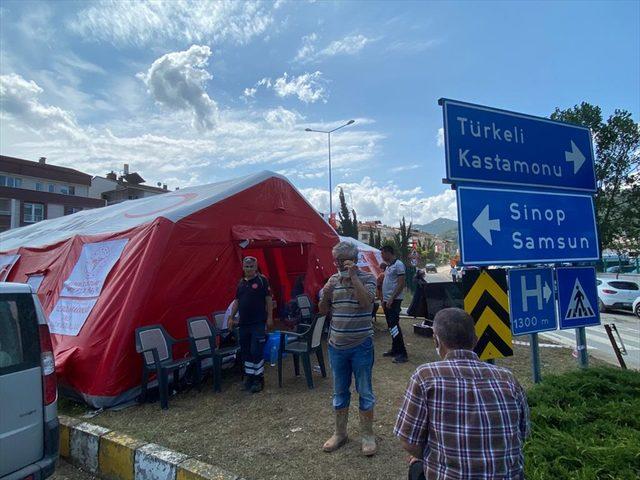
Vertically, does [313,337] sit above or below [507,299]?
below

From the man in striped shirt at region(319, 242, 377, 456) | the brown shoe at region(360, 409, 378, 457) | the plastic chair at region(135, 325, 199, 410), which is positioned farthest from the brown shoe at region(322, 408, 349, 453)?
the plastic chair at region(135, 325, 199, 410)

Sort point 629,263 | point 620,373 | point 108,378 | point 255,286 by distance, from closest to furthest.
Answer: point 620,373 → point 108,378 → point 255,286 → point 629,263

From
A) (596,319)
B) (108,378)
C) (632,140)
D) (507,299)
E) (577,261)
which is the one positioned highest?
(632,140)

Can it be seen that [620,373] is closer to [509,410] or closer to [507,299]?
[507,299]

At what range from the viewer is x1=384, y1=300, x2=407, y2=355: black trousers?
681cm

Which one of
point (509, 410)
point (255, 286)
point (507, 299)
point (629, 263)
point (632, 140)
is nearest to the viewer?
point (509, 410)

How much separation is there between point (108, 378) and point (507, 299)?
4.67 meters

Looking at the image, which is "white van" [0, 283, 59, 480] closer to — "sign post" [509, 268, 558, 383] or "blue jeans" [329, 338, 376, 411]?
"blue jeans" [329, 338, 376, 411]

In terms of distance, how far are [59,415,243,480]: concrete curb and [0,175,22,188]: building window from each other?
4641 centimetres

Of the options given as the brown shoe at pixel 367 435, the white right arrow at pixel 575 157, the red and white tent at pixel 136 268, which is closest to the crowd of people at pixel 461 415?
the brown shoe at pixel 367 435

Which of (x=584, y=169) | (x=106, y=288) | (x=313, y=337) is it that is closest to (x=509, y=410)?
(x=584, y=169)

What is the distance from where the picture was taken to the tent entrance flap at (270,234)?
734cm

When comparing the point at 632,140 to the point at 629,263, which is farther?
the point at 629,263

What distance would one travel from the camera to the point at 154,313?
579 cm
